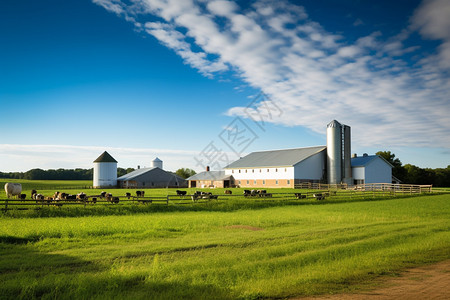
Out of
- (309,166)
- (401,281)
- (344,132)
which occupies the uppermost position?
(344,132)

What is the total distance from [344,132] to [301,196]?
109 ft

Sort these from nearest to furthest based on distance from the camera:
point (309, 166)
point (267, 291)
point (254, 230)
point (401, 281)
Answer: point (267, 291) → point (401, 281) → point (254, 230) → point (309, 166)

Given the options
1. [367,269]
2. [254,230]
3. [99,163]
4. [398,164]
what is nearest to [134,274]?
[367,269]

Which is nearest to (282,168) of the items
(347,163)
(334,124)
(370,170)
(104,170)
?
(347,163)

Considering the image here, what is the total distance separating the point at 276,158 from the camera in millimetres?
73188

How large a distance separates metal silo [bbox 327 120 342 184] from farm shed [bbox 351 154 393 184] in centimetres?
329

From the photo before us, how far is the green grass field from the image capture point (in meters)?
→ 8.12

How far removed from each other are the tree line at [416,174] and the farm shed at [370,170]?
77.9ft

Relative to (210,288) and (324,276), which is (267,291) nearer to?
(210,288)

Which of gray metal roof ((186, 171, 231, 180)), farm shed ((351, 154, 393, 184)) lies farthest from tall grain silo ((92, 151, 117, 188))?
farm shed ((351, 154, 393, 184))

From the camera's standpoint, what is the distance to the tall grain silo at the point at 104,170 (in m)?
80.2

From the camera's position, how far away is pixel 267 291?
8016 mm

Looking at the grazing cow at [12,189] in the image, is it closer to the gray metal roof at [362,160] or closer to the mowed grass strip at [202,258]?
the mowed grass strip at [202,258]

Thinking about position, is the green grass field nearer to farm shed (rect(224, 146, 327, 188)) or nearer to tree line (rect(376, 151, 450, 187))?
farm shed (rect(224, 146, 327, 188))
